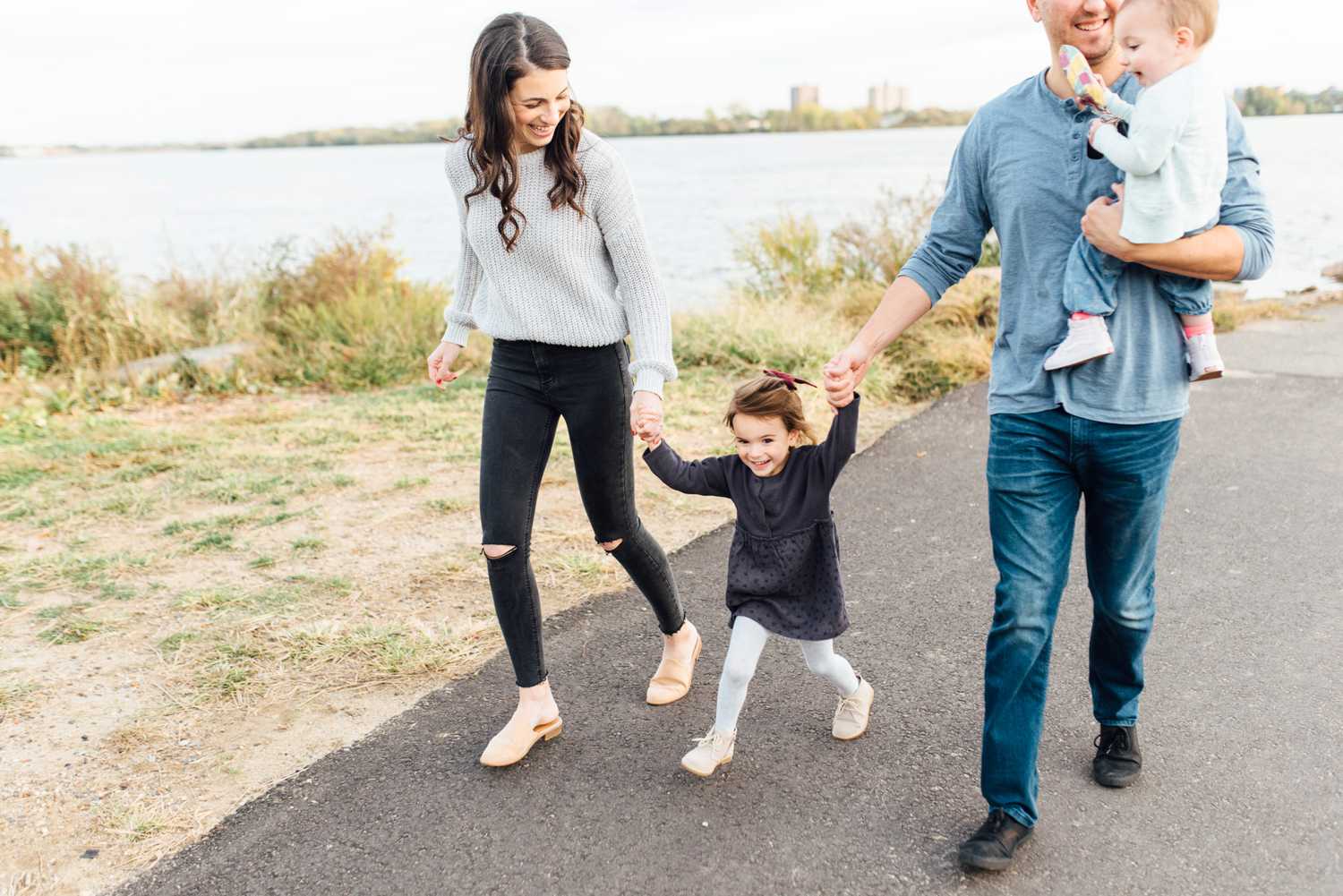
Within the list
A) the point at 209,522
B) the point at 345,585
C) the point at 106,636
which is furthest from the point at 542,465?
the point at 209,522

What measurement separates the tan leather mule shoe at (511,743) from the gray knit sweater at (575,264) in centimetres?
110

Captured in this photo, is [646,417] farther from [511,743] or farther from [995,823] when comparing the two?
[995,823]

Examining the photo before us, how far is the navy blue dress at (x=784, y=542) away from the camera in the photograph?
3035 millimetres

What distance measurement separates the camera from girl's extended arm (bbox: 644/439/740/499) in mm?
3072

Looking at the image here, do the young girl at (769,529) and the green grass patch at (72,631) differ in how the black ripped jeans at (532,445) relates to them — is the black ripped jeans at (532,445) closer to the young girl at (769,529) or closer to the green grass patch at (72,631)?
the young girl at (769,529)

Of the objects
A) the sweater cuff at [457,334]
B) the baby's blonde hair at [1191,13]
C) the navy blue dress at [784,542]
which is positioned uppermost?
the baby's blonde hair at [1191,13]

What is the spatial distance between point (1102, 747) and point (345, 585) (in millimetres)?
3070

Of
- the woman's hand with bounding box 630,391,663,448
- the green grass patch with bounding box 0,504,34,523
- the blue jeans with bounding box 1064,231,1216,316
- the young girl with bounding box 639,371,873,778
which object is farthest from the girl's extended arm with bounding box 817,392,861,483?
the green grass patch with bounding box 0,504,34,523

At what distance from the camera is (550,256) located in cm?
318

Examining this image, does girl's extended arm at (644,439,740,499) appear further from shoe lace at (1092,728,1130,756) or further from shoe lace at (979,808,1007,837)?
shoe lace at (1092,728,1130,756)

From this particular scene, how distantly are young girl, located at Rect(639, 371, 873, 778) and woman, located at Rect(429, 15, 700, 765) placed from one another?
Result: 243mm

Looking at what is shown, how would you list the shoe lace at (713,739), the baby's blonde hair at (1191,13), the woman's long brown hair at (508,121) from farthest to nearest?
the shoe lace at (713,739)
the woman's long brown hair at (508,121)
the baby's blonde hair at (1191,13)

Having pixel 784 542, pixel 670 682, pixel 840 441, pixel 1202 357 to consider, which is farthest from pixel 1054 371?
pixel 670 682

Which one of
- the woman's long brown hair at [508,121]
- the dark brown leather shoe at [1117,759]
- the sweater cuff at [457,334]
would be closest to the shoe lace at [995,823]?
the dark brown leather shoe at [1117,759]
